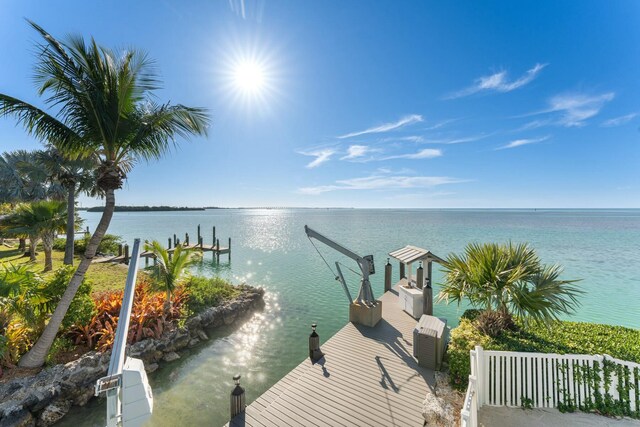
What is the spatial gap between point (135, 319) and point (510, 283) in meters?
10.9

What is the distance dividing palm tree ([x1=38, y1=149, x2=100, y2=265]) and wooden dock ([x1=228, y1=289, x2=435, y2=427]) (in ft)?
53.7

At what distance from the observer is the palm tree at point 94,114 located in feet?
19.4

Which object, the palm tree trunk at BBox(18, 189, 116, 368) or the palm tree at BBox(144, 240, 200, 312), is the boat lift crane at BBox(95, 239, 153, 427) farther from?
the palm tree at BBox(144, 240, 200, 312)

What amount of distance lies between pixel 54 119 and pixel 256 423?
8148mm

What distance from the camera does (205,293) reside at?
1214cm

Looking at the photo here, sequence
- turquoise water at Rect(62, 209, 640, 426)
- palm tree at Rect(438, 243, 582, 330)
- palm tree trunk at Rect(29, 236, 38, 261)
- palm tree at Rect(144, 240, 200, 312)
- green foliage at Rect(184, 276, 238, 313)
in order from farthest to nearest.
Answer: palm tree trunk at Rect(29, 236, 38, 261) → green foliage at Rect(184, 276, 238, 313) → palm tree at Rect(144, 240, 200, 312) → turquoise water at Rect(62, 209, 640, 426) → palm tree at Rect(438, 243, 582, 330)

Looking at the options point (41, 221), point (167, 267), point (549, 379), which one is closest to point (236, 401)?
point (549, 379)

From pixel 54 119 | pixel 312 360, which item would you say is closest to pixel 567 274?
pixel 312 360

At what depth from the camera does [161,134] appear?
736 cm

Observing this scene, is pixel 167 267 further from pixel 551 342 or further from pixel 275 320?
pixel 551 342

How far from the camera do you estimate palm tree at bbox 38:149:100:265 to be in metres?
14.8

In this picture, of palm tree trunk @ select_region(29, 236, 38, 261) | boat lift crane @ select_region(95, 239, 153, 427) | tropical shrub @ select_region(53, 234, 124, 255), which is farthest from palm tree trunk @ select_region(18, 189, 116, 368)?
tropical shrub @ select_region(53, 234, 124, 255)

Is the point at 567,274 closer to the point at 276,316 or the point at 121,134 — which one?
the point at 276,316

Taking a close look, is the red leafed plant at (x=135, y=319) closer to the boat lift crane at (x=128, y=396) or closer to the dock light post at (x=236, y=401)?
the dock light post at (x=236, y=401)
